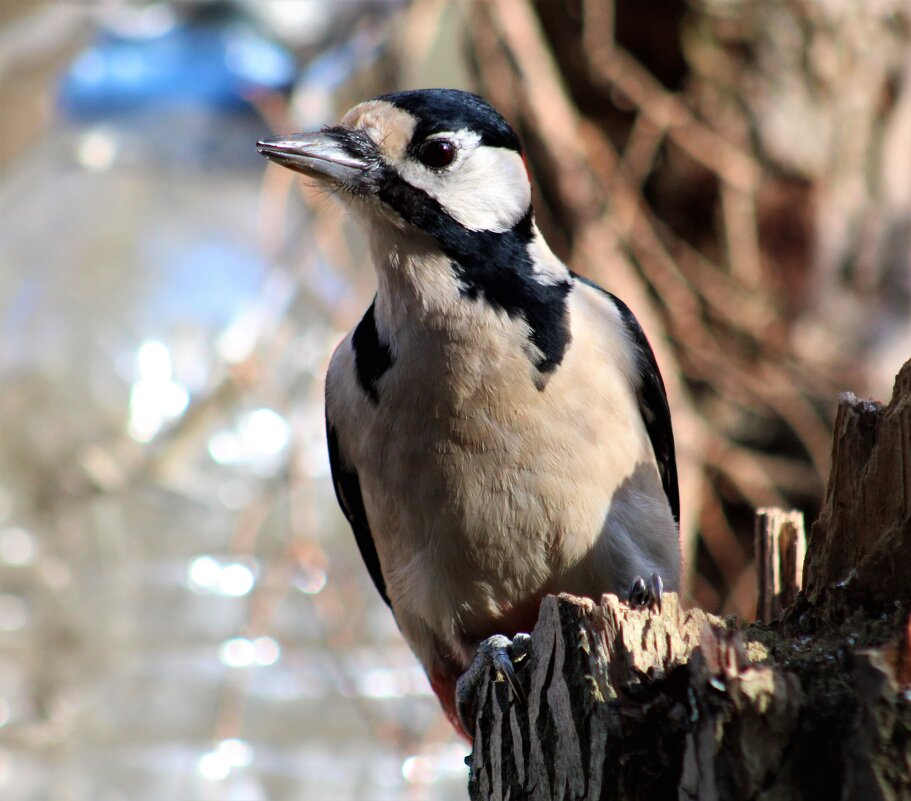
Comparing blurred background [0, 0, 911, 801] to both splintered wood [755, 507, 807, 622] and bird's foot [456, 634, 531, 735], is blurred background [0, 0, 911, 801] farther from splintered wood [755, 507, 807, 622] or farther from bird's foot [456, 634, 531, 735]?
splintered wood [755, 507, 807, 622]

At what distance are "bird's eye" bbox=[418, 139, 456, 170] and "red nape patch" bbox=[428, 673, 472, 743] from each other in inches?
37.5

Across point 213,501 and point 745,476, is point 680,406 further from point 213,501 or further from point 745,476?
point 213,501

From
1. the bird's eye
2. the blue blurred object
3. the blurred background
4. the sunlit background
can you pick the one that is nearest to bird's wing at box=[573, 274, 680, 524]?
the bird's eye

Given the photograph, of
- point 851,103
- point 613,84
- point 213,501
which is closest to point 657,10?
point 613,84

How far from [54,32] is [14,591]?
232 cm

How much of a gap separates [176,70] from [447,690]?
3.32 meters

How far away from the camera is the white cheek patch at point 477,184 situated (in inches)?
83.4

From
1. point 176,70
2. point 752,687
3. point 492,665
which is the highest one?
point 176,70

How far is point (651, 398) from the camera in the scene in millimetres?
2379

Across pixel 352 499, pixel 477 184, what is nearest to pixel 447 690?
pixel 352 499

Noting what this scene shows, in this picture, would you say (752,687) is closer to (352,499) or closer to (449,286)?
(449,286)

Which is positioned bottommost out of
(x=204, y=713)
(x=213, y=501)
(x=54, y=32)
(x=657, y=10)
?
(x=204, y=713)

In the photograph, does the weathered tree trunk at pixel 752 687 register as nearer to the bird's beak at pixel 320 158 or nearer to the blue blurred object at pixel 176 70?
the bird's beak at pixel 320 158

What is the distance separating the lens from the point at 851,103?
Result: 13.7 ft
